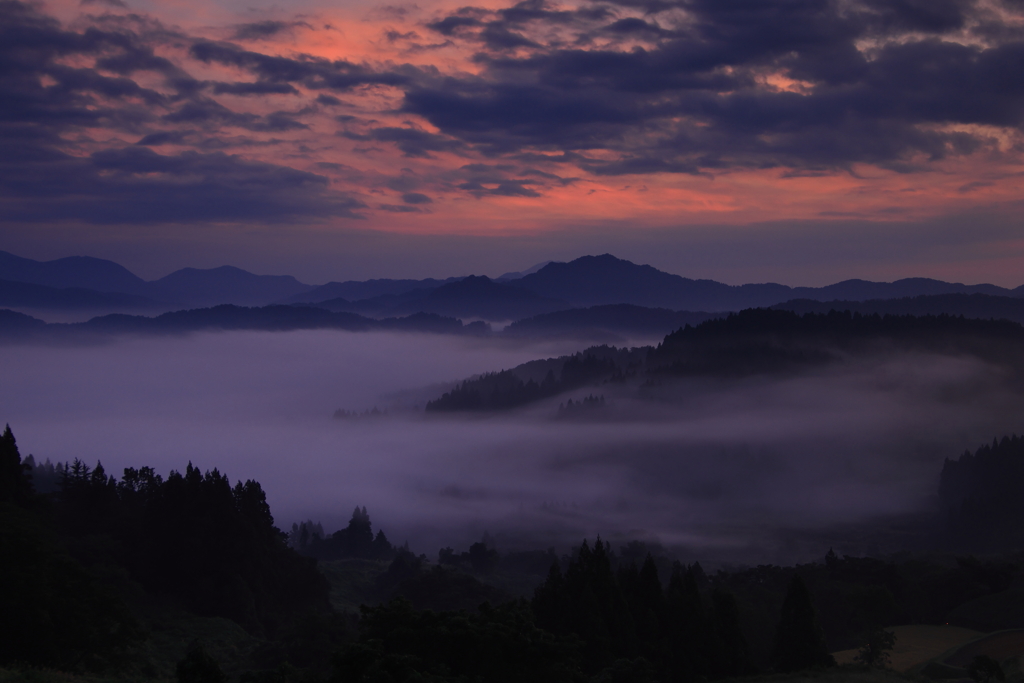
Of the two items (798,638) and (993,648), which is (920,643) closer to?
(993,648)

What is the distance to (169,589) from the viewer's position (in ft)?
300

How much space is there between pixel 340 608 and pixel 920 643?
8372cm

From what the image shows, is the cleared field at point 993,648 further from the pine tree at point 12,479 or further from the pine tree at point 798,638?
the pine tree at point 12,479

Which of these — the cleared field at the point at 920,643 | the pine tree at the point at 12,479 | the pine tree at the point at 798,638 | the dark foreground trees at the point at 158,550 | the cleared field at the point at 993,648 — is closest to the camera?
the dark foreground trees at the point at 158,550

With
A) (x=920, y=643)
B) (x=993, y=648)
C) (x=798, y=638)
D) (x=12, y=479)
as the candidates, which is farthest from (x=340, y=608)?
(x=993, y=648)

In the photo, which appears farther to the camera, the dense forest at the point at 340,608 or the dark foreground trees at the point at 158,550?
the dark foreground trees at the point at 158,550

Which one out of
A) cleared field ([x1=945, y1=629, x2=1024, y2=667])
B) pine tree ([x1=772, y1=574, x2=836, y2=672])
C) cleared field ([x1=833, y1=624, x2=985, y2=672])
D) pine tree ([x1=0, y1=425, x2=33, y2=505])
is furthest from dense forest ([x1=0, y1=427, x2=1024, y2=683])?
cleared field ([x1=945, y1=629, x2=1024, y2=667])

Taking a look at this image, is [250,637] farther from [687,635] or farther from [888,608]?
[888,608]

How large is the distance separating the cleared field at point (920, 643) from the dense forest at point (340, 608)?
3626 mm

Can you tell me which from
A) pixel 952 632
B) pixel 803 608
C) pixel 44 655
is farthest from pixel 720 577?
pixel 44 655

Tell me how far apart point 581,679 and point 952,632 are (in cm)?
6965

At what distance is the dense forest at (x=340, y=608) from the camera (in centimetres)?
3916

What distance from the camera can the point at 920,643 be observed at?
87312 mm

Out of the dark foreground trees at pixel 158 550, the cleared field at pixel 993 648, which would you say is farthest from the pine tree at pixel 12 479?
the cleared field at pixel 993 648
